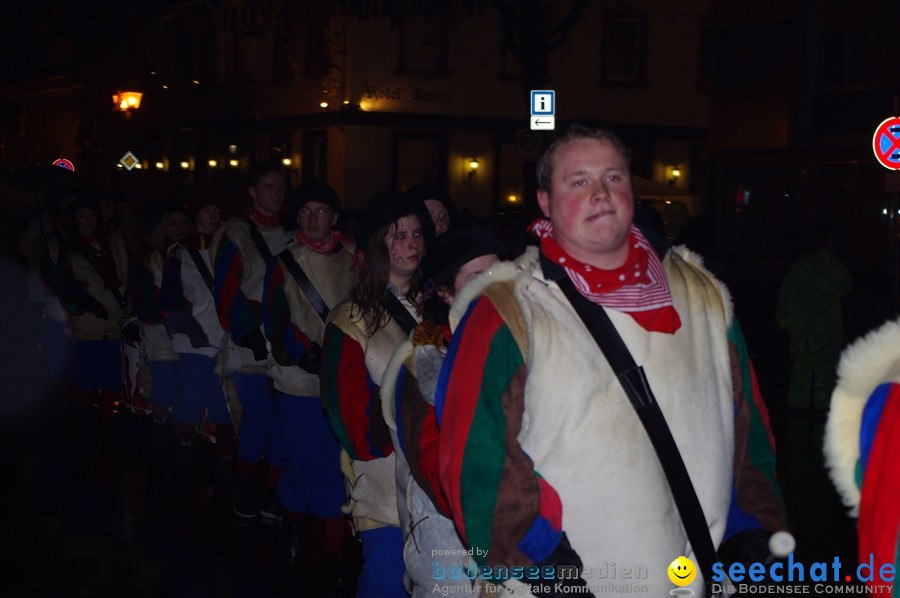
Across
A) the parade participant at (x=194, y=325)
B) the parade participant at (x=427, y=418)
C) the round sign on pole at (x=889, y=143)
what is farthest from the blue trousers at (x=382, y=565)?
the round sign on pole at (x=889, y=143)

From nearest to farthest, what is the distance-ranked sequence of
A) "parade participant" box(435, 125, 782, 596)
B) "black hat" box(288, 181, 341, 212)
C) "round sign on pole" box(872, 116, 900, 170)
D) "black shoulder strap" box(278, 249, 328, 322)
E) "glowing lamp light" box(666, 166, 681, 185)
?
"parade participant" box(435, 125, 782, 596) → "black shoulder strap" box(278, 249, 328, 322) → "black hat" box(288, 181, 341, 212) → "round sign on pole" box(872, 116, 900, 170) → "glowing lamp light" box(666, 166, 681, 185)

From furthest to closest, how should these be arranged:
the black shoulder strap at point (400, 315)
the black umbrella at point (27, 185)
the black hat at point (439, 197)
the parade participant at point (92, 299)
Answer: the black umbrella at point (27, 185) < the parade participant at point (92, 299) < the black hat at point (439, 197) < the black shoulder strap at point (400, 315)

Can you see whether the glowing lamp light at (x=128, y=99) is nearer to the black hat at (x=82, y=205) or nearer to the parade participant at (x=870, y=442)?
the black hat at (x=82, y=205)

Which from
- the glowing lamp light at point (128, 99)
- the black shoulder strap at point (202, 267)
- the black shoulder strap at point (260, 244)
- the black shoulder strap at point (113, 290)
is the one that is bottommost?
→ the black shoulder strap at point (113, 290)

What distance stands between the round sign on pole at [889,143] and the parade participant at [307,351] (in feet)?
26.2

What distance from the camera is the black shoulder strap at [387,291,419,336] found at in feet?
16.0

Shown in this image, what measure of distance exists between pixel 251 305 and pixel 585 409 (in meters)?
4.97

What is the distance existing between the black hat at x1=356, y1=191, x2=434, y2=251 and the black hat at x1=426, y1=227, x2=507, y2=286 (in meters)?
0.80

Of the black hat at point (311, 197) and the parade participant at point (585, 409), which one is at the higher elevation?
the black hat at point (311, 197)

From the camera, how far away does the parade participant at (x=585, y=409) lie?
2746mm

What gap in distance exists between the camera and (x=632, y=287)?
2.91 meters

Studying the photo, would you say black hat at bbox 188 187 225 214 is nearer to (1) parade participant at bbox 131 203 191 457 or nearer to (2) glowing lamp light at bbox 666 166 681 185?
(1) parade participant at bbox 131 203 191 457

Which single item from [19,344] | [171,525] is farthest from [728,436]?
[19,344]

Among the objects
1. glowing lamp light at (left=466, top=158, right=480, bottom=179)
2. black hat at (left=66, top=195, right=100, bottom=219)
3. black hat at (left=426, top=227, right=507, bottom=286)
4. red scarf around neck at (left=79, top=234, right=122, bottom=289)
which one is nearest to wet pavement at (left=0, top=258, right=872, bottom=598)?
red scarf around neck at (left=79, top=234, right=122, bottom=289)
